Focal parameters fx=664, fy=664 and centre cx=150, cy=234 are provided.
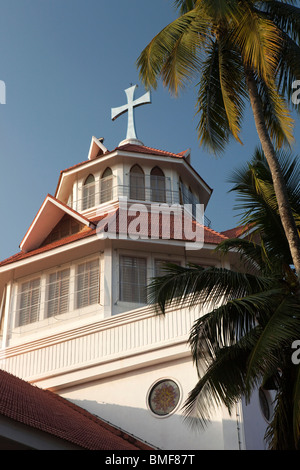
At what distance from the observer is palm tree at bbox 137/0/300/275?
12859 mm

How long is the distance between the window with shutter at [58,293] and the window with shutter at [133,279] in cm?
185

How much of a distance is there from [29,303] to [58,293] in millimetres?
1118

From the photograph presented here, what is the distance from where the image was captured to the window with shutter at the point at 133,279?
20156mm

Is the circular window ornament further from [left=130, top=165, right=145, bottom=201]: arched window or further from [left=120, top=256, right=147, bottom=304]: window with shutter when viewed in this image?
[left=130, top=165, right=145, bottom=201]: arched window

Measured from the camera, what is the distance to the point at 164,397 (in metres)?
16.5

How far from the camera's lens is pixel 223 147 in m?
14.0

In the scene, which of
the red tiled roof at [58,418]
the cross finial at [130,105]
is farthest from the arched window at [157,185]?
the red tiled roof at [58,418]

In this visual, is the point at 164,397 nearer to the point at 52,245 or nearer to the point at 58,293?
the point at 58,293

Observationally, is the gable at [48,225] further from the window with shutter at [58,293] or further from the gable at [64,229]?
the window with shutter at [58,293]

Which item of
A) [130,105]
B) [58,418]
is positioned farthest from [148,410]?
[130,105]

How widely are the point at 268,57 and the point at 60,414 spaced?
861 cm
